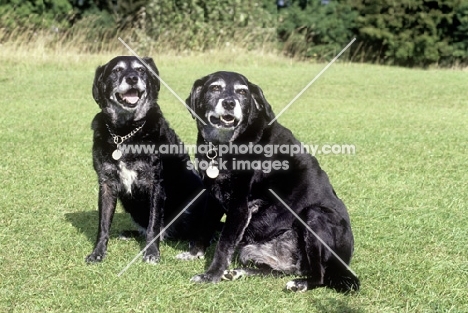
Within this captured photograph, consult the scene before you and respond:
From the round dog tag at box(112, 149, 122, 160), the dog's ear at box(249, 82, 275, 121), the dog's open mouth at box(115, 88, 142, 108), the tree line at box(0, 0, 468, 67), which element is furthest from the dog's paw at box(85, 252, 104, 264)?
the tree line at box(0, 0, 468, 67)

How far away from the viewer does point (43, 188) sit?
634 centimetres

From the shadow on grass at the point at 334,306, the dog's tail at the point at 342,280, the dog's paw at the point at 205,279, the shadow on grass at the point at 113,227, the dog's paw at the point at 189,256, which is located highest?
the dog's tail at the point at 342,280

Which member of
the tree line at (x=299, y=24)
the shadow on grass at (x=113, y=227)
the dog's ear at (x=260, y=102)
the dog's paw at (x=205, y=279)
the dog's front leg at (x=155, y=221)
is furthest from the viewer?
the tree line at (x=299, y=24)

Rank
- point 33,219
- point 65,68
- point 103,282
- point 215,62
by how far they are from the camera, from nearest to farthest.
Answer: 1. point 103,282
2. point 33,219
3. point 65,68
4. point 215,62

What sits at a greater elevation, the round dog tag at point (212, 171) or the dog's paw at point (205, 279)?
the round dog tag at point (212, 171)

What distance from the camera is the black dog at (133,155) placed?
4.30m

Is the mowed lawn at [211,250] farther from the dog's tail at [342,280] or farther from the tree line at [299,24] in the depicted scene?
the tree line at [299,24]

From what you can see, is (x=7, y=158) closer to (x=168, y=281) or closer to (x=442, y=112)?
(x=168, y=281)

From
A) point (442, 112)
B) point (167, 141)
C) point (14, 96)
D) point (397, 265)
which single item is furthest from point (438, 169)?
point (14, 96)

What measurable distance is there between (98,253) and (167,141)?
1.02m

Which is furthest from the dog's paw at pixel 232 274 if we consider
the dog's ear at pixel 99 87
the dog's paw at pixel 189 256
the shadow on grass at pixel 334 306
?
the dog's ear at pixel 99 87

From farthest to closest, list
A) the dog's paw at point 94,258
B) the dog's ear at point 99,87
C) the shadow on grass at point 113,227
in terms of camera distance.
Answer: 1. the shadow on grass at point 113,227
2. the dog's ear at point 99,87
3. the dog's paw at point 94,258

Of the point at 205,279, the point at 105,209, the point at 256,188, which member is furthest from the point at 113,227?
the point at 256,188

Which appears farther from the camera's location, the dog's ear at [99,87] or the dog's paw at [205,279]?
the dog's ear at [99,87]
